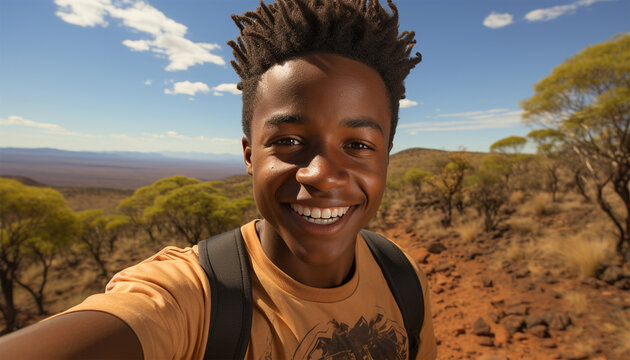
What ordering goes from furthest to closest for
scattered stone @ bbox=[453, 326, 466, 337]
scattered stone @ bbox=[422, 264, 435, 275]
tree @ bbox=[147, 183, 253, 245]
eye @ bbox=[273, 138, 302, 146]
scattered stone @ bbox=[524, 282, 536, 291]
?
1. tree @ bbox=[147, 183, 253, 245]
2. scattered stone @ bbox=[422, 264, 435, 275]
3. scattered stone @ bbox=[524, 282, 536, 291]
4. scattered stone @ bbox=[453, 326, 466, 337]
5. eye @ bbox=[273, 138, 302, 146]

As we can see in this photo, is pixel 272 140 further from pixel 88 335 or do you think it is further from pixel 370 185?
pixel 88 335

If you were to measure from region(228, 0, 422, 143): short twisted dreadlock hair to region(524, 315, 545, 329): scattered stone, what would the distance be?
5.85 m

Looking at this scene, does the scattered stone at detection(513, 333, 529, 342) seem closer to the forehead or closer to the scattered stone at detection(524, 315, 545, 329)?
the scattered stone at detection(524, 315, 545, 329)

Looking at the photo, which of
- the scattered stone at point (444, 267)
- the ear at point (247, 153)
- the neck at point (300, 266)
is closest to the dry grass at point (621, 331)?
the scattered stone at point (444, 267)

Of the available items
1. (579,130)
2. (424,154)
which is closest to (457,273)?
(579,130)

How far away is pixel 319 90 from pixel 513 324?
6175 mm

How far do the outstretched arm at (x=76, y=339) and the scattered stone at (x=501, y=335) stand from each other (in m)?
6.01

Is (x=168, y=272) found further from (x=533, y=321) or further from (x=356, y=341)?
(x=533, y=321)

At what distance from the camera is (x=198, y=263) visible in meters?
1.13

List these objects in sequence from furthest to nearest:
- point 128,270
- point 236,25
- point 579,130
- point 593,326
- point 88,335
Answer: point 579,130 → point 593,326 → point 236,25 → point 128,270 → point 88,335

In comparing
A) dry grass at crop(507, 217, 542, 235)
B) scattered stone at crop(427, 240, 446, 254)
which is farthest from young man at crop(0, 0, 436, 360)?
dry grass at crop(507, 217, 542, 235)

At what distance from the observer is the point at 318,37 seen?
1.13m

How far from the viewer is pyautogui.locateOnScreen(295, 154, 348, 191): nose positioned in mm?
982

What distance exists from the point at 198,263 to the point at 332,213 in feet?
2.02
